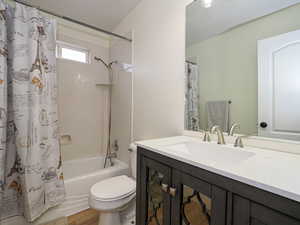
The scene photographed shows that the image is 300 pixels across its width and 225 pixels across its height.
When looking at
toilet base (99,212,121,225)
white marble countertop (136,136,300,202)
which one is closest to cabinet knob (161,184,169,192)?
white marble countertop (136,136,300,202)

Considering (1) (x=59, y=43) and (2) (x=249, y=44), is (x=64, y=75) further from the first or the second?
(2) (x=249, y=44)

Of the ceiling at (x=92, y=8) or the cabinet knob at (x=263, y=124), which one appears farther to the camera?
the ceiling at (x=92, y=8)

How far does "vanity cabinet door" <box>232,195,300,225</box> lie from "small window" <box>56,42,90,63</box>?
2.56 metres

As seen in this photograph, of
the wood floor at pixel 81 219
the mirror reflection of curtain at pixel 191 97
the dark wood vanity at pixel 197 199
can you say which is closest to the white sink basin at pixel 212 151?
the dark wood vanity at pixel 197 199

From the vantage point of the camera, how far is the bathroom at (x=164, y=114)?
612mm

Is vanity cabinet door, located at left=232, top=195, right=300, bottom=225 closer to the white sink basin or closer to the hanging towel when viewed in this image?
the white sink basin

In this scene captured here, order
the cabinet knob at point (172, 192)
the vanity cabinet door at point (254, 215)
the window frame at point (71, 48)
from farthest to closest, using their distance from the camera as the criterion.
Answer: the window frame at point (71, 48) < the cabinet knob at point (172, 192) < the vanity cabinet door at point (254, 215)

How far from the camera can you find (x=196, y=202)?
0.63m

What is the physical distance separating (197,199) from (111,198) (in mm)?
810

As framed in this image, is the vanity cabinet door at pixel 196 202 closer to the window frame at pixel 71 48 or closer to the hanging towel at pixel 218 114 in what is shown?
the hanging towel at pixel 218 114

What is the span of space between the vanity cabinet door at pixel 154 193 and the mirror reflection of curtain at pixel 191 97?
55 centimetres

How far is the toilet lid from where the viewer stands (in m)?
1.17

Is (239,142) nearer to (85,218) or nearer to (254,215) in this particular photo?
(254,215)

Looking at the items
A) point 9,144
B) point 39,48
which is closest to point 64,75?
point 39,48
